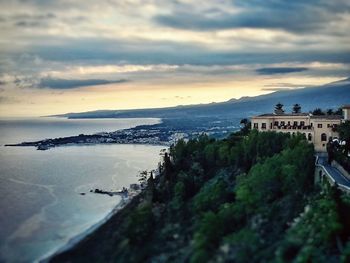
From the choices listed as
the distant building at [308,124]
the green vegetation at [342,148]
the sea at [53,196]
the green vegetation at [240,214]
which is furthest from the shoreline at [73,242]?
the green vegetation at [342,148]

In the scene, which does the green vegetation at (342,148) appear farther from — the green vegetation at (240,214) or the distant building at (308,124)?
the distant building at (308,124)

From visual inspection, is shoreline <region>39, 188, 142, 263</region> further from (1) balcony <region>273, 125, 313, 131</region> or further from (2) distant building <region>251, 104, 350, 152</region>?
(1) balcony <region>273, 125, 313, 131</region>

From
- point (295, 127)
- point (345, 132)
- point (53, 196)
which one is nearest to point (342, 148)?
point (345, 132)

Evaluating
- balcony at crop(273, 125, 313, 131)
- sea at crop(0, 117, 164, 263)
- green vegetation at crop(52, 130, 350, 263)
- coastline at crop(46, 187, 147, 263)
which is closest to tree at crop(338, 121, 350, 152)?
green vegetation at crop(52, 130, 350, 263)

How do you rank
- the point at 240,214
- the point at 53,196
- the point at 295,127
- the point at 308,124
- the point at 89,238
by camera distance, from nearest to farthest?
the point at 240,214 < the point at 89,238 < the point at 308,124 < the point at 295,127 < the point at 53,196

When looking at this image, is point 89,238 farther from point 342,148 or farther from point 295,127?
point 295,127

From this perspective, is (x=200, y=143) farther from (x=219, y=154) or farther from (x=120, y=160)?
(x=120, y=160)
